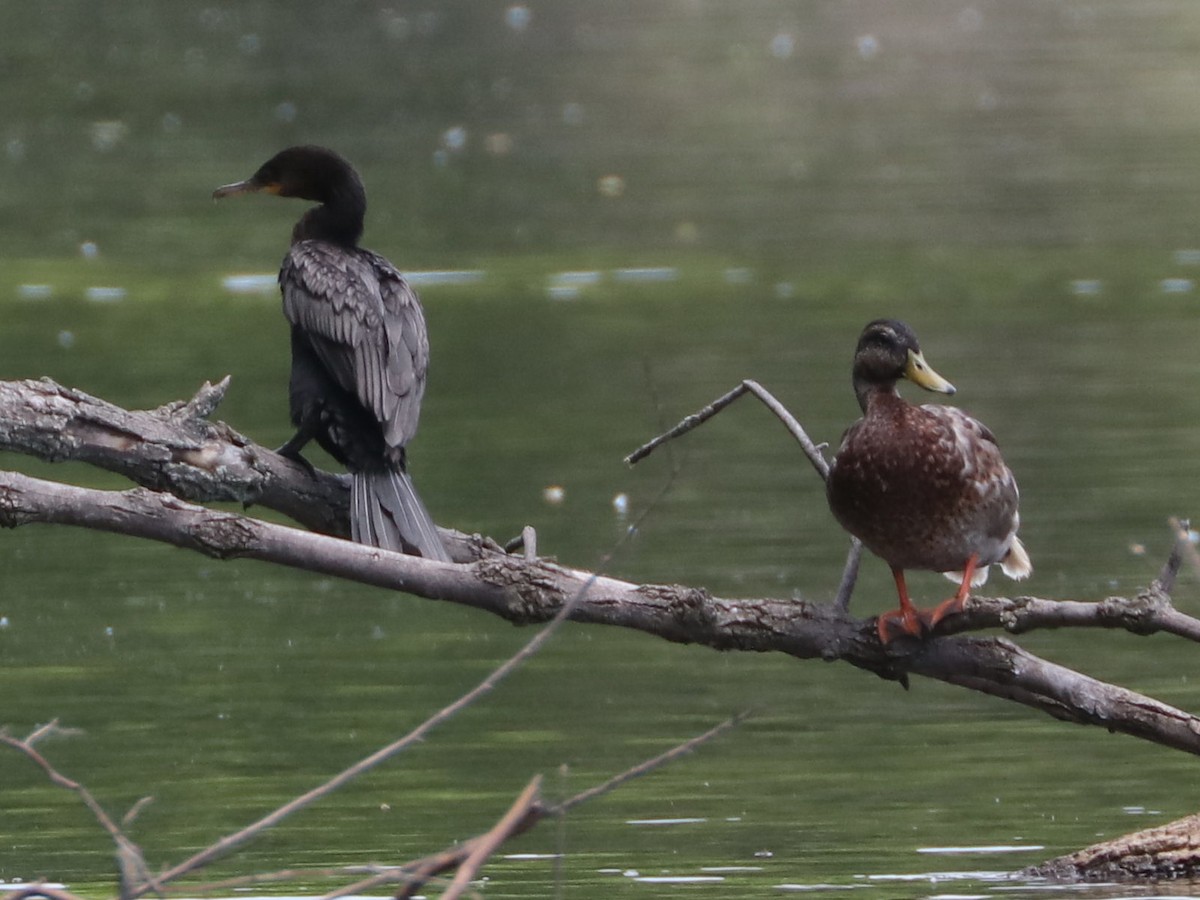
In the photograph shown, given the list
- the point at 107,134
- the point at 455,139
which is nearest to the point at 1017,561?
the point at 455,139

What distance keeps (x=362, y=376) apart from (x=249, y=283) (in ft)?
26.7

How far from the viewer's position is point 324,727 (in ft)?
20.6

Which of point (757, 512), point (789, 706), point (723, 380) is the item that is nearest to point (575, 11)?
point (723, 380)

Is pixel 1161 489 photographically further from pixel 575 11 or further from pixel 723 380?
pixel 575 11

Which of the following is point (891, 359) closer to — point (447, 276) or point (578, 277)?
point (578, 277)

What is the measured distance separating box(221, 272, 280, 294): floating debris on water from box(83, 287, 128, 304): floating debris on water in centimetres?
53

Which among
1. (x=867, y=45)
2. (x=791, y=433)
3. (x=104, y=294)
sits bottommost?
(x=104, y=294)

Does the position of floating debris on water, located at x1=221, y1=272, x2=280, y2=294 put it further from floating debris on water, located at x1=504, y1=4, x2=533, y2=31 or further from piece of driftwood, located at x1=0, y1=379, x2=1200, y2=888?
floating debris on water, located at x1=504, y1=4, x2=533, y2=31

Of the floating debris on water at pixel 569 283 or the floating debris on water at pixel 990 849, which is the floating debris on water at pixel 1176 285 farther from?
the floating debris on water at pixel 990 849

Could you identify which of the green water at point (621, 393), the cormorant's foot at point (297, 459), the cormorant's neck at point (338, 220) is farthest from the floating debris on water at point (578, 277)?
the cormorant's foot at point (297, 459)

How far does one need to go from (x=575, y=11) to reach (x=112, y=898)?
2280cm

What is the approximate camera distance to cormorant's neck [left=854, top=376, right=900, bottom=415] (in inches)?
173

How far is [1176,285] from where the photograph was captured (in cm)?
1248

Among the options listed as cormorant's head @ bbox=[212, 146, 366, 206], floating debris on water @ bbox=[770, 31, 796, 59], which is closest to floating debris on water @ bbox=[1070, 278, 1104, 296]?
cormorant's head @ bbox=[212, 146, 366, 206]
